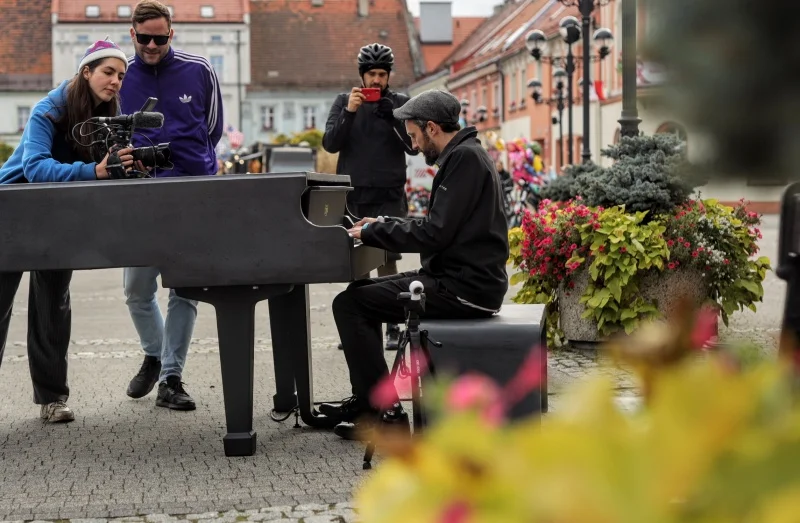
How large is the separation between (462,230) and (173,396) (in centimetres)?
203

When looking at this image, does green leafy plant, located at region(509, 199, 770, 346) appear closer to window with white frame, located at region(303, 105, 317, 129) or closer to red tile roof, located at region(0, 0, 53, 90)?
window with white frame, located at region(303, 105, 317, 129)

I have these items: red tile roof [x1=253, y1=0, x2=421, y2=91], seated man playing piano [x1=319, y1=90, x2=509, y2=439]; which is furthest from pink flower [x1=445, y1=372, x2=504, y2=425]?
red tile roof [x1=253, y1=0, x2=421, y2=91]

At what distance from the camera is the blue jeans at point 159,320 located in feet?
20.7

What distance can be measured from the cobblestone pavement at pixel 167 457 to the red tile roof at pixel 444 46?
264 feet

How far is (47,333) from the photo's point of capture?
20.1 feet

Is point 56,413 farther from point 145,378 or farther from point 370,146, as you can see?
point 370,146

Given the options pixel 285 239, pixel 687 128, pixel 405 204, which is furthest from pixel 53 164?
pixel 687 128

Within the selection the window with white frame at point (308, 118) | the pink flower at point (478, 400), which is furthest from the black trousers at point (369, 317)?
the window with white frame at point (308, 118)

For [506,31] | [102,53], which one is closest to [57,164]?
[102,53]

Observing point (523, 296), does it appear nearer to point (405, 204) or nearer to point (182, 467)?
point (405, 204)

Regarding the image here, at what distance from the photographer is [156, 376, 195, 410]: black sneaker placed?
6305 mm

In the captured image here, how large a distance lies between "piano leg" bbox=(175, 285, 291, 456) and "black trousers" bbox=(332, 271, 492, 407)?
421 mm

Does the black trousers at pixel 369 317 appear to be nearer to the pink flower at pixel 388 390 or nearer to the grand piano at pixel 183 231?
the pink flower at pixel 388 390

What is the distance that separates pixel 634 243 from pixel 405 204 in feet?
5.34
